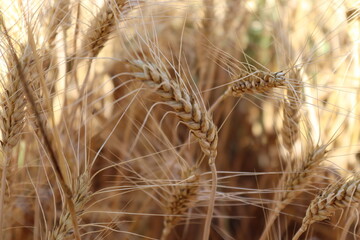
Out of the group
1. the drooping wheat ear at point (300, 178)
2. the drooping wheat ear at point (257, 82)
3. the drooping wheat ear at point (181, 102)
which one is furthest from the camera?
the drooping wheat ear at point (300, 178)

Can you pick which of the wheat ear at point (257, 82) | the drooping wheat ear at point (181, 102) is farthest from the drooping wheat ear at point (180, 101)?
the wheat ear at point (257, 82)

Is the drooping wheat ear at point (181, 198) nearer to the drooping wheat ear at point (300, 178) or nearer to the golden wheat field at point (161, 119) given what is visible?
the golden wheat field at point (161, 119)

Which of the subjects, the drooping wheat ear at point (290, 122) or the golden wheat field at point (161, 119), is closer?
the golden wheat field at point (161, 119)

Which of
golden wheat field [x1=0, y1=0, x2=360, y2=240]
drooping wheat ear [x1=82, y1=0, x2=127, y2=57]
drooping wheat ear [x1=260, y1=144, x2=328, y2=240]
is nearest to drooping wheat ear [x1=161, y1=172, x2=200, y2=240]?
golden wheat field [x1=0, y1=0, x2=360, y2=240]

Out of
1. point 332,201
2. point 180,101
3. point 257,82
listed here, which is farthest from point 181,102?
point 332,201

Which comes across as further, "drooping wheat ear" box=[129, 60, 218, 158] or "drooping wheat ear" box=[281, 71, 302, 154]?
"drooping wheat ear" box=[281, 71, 302, 154]

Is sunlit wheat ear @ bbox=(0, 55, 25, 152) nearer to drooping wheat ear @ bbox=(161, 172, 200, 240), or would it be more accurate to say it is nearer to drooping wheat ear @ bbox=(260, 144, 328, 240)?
drooping wheat ear @ bbox=(161, 172, 200, 240)

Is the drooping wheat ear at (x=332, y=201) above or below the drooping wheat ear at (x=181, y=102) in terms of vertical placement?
below
